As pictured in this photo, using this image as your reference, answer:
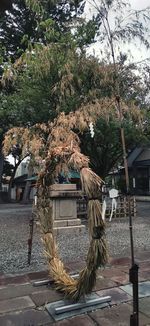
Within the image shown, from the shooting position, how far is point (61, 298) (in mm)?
3777

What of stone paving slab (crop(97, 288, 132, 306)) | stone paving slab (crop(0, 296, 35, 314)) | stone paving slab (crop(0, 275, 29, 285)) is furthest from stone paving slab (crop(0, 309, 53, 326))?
stone paving slab (crop(0, 275, 29, 285))

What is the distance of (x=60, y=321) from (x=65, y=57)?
779cm

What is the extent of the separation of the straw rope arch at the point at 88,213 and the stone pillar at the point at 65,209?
13.7ft

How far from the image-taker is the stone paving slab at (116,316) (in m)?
3.14

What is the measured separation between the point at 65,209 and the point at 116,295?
5.16m

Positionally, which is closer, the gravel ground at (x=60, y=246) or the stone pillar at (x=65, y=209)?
the gravel ground at (x=60, y=246)

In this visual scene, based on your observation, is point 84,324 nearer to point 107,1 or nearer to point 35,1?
point 107,1

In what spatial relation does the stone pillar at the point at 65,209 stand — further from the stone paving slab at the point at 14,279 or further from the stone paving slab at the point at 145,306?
the stone paving slab at the point at 145,306

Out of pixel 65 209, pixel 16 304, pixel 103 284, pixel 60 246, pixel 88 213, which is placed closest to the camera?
pixel 88 213

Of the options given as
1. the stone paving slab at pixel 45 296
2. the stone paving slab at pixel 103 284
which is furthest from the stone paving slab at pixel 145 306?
the stone paving slab at pixel 45 296

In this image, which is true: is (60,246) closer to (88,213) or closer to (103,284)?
(103,284)

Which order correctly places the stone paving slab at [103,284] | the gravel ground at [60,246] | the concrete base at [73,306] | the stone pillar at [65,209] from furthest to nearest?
the stone pillar at [65,209]
the gravel ground at [60,246]
the stone paving slab at [103,284]
the concrete base at [73,306]

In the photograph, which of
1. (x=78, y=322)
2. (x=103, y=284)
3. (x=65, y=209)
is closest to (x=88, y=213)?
(x=78, y=322)

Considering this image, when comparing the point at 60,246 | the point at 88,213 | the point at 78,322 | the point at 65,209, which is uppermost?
the point at 88,213
